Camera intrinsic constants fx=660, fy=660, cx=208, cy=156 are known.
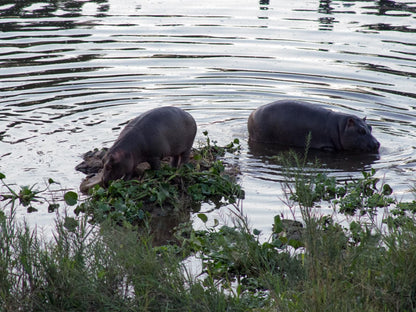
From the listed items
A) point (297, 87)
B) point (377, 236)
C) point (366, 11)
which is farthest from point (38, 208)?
point (366, 11)

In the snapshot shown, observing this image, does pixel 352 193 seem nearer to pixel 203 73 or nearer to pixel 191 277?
pixel 191 277

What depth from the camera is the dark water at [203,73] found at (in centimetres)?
870

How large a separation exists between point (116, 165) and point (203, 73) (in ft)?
19.9

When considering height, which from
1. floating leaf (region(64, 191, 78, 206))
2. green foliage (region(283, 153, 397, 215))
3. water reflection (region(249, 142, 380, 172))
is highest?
floating leaf (region(64, 191, 78, 206))

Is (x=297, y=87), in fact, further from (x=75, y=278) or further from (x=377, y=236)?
(x=75, y=278)

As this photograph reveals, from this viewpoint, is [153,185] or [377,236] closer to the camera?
[377,236]

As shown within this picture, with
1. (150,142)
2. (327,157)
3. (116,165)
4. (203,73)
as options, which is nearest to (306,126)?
(327,157)

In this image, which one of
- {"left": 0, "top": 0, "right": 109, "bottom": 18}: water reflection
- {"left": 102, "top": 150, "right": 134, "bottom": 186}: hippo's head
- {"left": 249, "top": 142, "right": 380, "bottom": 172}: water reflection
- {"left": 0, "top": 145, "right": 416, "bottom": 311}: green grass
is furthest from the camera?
{"left": 0, "top": 0, "right": 109, "bottom": 18}: water reflection

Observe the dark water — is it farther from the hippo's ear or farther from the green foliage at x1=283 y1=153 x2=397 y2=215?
the hippo's ear

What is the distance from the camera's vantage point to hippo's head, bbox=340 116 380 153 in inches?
359

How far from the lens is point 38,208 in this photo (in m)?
7.06

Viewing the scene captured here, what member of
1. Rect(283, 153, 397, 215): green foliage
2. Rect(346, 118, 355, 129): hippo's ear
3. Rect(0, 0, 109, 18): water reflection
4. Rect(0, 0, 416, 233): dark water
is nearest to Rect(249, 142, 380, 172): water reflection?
Rect(0, 0, 416, 233): dark water

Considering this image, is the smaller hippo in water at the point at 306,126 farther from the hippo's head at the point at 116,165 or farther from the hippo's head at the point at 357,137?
the hippo's head at the point at 116,165

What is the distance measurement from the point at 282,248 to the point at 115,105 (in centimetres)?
591
